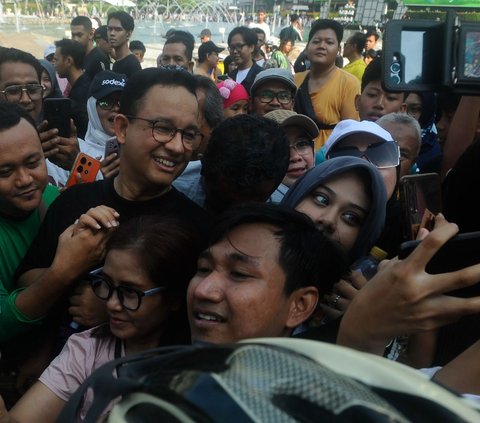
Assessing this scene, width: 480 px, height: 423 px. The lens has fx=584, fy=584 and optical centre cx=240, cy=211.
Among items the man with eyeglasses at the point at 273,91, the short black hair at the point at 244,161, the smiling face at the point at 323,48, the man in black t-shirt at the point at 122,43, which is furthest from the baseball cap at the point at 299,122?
the man in black t-shirt at the point at 122,43

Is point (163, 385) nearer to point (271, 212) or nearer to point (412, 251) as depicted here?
point (412, 251)

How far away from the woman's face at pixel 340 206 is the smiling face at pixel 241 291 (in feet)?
1.62

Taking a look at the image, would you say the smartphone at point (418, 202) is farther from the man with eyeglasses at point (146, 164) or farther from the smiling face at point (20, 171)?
the smiling face at point (20, 171)

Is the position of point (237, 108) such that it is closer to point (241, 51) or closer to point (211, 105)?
point (211, 105)

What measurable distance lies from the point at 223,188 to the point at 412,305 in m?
1.22

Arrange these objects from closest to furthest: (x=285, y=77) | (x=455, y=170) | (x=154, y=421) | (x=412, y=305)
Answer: (x=154, y=421), (x=412, y=305), (x=455, y=170), (x=285, y=77)

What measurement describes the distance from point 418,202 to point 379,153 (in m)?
0.82

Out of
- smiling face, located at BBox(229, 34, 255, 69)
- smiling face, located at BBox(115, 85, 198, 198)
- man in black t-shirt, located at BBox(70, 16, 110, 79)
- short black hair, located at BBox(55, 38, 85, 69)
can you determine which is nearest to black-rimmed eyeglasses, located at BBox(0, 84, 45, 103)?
smiling face, located at BBox(115, 85, 198, 198)

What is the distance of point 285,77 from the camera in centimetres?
432

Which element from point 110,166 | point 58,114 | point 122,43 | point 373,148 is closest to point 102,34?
point 122,43

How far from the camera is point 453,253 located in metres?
1.28

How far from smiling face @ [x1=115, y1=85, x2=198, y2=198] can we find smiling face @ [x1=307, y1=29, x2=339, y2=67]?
3.15 meters

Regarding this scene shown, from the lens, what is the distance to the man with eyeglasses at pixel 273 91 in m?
4.30

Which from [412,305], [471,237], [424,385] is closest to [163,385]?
[424,385]
